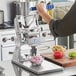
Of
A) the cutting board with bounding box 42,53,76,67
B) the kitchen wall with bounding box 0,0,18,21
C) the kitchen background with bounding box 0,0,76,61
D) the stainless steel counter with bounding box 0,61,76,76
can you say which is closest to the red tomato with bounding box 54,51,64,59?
the cutting board with bounding box 42,53,76,67

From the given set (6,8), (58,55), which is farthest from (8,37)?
(58,55)

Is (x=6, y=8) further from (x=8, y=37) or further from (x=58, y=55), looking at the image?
(x=58, y=55)

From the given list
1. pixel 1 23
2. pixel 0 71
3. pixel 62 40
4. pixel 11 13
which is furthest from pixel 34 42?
pixel 62 40

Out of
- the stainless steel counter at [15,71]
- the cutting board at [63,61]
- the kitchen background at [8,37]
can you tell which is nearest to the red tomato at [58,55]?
the cutting board at [63,61]

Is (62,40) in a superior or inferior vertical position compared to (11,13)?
inferior

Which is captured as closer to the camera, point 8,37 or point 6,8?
point 8,37

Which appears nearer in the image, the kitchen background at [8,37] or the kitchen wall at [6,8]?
the kitchen background at [8,37]

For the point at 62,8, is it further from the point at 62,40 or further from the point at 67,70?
the point at 67,70

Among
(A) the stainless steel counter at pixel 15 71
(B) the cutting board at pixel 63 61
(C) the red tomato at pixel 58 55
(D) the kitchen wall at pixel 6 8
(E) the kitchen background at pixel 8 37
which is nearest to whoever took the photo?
(A) the stainless steel counter at pixel 15 71

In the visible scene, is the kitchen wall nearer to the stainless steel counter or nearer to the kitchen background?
the kitchen background

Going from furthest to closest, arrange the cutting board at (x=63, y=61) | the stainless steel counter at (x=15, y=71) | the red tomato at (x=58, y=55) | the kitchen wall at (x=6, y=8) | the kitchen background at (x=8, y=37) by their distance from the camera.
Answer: the kitchen wall at (x=6, y=8) → the kitchen background at (x=8, y=37) → the red tomato at (x=58, y=55) → the cutting board at (x=63, y=61) → the stainless steel counter at (x=15, y=71)

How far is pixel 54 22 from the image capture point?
1402mm

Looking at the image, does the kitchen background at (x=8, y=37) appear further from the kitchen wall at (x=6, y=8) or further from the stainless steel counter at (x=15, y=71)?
the stainless steel counter at (x=15, y=71)

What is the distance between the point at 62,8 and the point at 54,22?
2.58m
